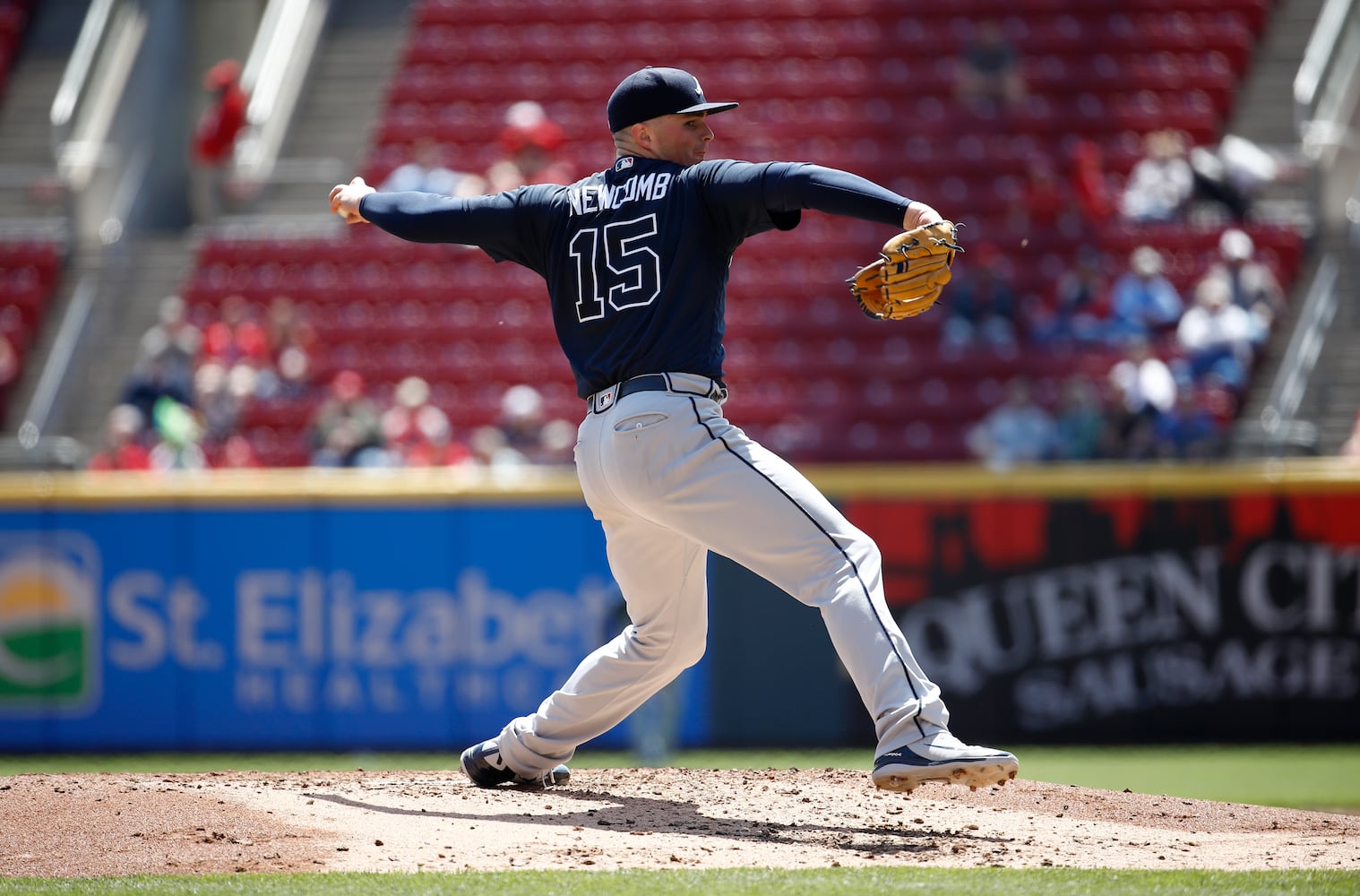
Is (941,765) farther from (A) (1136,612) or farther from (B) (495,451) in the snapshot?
(B) (495,451)

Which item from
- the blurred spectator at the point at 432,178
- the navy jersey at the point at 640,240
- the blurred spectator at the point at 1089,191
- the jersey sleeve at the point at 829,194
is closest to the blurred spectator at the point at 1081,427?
the blurred spectator at the point at 1089,191

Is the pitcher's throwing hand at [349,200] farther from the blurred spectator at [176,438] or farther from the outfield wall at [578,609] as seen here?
the blurred spectator at [176,438]

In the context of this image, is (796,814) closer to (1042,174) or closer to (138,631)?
(138,631)

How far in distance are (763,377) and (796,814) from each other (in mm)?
6883

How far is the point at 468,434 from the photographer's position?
11156mm

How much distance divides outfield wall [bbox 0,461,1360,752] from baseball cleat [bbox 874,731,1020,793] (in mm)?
4869

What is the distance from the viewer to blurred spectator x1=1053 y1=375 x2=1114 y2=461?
9484 mm

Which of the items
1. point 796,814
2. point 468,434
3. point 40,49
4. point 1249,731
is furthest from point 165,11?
point 796,814

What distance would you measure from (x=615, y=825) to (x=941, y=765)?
981 millimetres

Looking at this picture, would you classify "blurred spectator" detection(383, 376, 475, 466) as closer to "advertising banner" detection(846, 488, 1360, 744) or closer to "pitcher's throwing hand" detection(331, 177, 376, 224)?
"advertising banner" detection(846, 488, 1360, 744)

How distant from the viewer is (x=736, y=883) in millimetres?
3697

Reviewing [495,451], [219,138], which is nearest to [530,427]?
[495,451]

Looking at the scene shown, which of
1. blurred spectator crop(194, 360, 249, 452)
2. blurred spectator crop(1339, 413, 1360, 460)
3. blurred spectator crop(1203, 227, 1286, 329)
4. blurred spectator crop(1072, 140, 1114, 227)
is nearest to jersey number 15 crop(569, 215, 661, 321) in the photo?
blurred spectator crop(1339, 413, 1360, 460)

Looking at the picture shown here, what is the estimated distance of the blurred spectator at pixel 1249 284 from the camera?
10.8 metres
